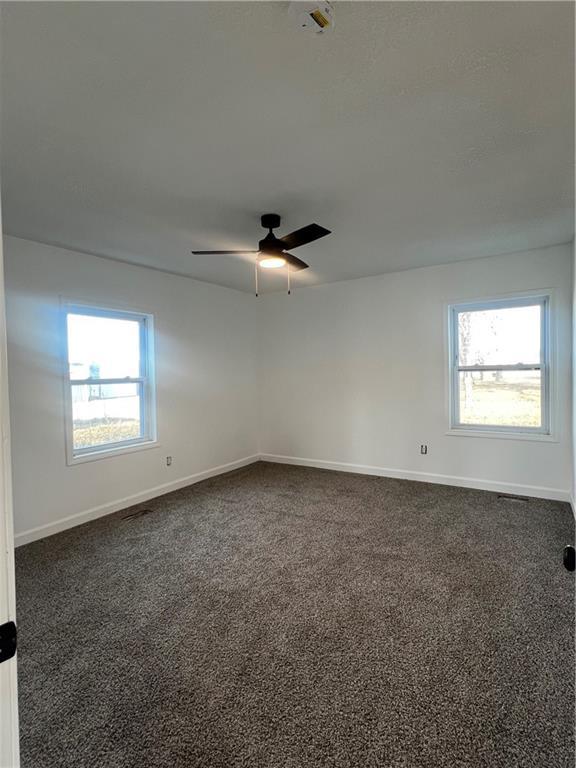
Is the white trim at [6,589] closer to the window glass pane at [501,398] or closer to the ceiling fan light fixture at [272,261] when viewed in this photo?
the ceiling fan light fixture at [272,261]

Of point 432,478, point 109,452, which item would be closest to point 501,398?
point 432,478

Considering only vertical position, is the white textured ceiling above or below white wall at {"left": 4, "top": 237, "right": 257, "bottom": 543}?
above

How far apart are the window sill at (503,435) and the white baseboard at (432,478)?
19.5 inches

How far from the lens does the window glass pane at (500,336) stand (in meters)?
4.15

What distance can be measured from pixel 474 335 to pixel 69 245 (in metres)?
4.27

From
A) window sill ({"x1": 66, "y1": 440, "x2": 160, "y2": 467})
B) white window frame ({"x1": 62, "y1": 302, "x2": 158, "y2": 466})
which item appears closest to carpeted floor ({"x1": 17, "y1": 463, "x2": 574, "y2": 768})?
window sill ({"x1": 66, "y1": 440, "x2": 160, "y2": 467})

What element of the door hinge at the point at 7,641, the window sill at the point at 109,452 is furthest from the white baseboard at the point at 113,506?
the door hinge at the point at 7,641

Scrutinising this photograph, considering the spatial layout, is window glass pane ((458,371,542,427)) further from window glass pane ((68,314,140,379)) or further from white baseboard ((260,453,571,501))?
window glass pane ((68,314,140,379))

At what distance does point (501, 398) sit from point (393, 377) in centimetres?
121

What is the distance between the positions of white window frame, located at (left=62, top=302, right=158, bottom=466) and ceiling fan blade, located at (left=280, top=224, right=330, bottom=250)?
2209 mm

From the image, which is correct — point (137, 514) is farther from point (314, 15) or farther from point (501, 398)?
point (501, 398)

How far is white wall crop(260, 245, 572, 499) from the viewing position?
4039 mm

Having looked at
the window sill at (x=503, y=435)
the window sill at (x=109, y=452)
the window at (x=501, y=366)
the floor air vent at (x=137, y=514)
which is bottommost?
the floor air vent at (x=137, y=514)

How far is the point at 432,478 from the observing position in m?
4.65
